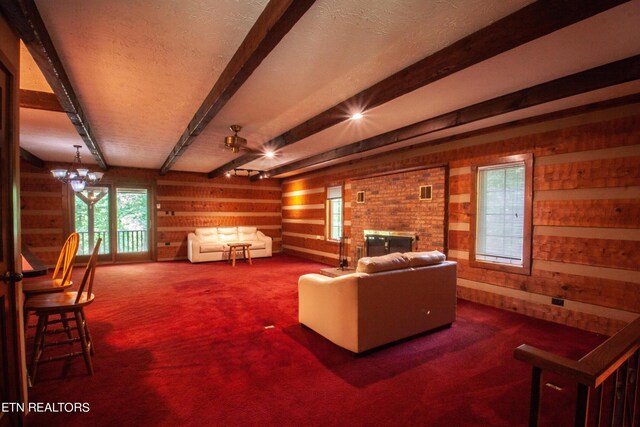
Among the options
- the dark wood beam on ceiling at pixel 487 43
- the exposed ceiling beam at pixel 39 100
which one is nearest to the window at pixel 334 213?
the dark wood beam on ceiling at pixel 487 43

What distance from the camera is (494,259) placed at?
165 inches

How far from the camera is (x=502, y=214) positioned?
4102 mm

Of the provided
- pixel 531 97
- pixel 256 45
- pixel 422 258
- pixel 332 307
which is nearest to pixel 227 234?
pixel 332 307

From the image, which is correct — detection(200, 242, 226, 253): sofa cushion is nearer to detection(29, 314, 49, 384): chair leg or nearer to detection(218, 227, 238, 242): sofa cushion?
detection(218, 227, 238, 242): sofa cushion

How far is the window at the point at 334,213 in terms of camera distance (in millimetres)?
7422

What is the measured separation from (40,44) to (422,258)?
3570 mm

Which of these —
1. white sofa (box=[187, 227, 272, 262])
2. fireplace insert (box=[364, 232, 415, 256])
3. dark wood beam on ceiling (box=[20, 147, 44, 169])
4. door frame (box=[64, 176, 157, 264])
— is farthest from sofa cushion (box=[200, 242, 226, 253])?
fireplace insert (box=[364, 232, 415, 256])

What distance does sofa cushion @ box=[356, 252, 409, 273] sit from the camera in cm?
276

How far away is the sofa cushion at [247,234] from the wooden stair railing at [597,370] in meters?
8.23

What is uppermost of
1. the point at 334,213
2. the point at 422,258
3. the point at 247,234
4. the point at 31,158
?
the point at 31,158

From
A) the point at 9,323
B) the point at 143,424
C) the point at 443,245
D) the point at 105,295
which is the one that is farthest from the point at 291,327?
the point at 105,295

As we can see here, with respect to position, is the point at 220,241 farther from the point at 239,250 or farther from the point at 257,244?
the point at 257,244

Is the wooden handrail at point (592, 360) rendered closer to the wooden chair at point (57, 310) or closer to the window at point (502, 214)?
the wooden chair at point (57, 310)

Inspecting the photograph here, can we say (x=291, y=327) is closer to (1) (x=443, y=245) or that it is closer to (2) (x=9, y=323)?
(2) (x=9, y=323)
